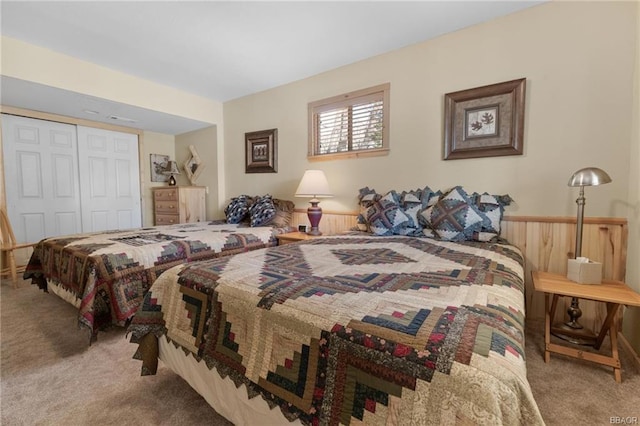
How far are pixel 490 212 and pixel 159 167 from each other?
16.3ft

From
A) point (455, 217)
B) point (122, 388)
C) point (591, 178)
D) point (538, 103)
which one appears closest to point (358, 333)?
point (122, 388)

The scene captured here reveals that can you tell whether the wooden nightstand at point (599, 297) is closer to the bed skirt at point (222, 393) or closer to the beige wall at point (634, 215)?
the beige wall at point (634, 215)

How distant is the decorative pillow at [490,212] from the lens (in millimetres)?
2074

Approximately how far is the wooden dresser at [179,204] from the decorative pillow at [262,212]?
51.0 inches

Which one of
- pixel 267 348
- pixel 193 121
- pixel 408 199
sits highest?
pixel 193 121

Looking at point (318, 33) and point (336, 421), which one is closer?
point (336, 421)

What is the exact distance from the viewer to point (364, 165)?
2971 millimetres

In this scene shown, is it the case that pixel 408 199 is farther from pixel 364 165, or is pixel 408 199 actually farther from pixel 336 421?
pixel 336 421

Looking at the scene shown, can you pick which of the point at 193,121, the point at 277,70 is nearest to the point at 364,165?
the point at 277,70

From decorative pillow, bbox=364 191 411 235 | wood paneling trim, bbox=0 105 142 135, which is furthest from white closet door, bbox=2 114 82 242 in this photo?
decorative pillow, bbox=364 191 411 235

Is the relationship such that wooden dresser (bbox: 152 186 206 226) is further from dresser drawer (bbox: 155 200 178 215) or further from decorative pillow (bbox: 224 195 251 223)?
decorative pillow (bbox: 224 195 251 223)

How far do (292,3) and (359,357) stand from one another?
7.80 feet

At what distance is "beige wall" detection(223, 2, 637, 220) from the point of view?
1876mm

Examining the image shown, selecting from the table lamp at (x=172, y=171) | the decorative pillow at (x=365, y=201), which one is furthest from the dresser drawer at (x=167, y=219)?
the decorative pillow at (x=365, y=201)
